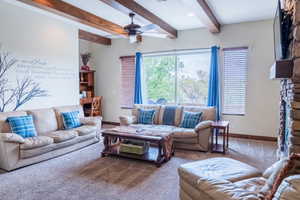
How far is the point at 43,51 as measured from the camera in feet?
15.8

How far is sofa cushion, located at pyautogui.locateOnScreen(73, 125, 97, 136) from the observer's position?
14.0 ft

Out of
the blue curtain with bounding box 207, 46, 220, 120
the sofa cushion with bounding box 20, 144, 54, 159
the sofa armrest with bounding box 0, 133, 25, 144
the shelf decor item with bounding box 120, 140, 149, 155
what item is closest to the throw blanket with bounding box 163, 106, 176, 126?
the blue curtain with bounding box 207, 46, 220, 120

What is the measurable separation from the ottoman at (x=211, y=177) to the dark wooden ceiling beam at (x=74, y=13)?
364cm

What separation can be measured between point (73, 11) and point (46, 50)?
125 cm

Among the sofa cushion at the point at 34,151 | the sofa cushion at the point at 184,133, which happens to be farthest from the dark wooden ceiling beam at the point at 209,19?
the sofa cushion at the point at 34,151

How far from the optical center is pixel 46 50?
4.87 metres

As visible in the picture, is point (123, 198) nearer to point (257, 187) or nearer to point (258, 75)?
point (257, 187)

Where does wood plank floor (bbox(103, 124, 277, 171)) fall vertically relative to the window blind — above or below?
below

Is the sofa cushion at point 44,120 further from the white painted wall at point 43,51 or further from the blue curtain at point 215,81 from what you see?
the blue curtain at point 215,81

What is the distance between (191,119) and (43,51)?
373cm

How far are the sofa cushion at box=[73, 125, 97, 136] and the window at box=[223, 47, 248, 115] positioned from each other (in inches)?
134

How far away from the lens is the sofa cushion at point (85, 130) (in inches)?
168

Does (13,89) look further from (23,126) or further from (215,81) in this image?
(215,81)

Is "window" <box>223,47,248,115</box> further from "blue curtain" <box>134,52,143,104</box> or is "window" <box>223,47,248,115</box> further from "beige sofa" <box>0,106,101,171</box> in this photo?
"beige sofa" <box>0,106,101,171</box>
